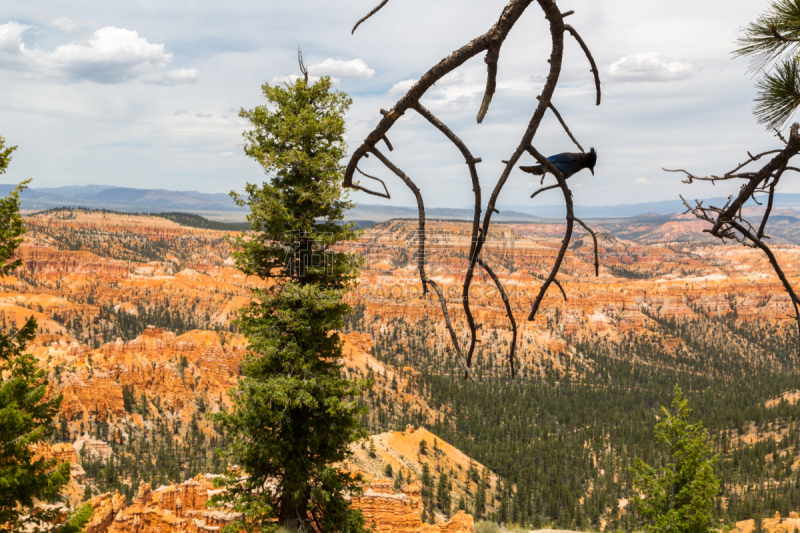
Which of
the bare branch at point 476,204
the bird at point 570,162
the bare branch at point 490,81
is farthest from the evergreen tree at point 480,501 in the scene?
the bare branch at point 490,81

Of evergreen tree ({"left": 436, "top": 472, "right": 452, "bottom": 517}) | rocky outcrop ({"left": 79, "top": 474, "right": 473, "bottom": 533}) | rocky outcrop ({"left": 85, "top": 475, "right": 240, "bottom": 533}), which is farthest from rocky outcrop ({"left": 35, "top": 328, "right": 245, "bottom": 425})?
rocky outcrop ({"left": 85, "top": 475, "right": 240, "bottom": 533})

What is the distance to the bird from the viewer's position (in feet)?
5.30

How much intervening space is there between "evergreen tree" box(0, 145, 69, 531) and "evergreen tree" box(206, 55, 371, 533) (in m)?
3.87

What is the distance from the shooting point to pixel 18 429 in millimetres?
10516

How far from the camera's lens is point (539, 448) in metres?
60.1

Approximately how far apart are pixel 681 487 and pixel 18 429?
16.4 meters

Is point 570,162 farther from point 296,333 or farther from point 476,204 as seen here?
point 296,333

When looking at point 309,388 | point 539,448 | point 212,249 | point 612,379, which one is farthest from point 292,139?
point 212,249

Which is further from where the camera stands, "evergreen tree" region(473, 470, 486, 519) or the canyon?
"evergreen tree" region(473, 470, 486, 519)

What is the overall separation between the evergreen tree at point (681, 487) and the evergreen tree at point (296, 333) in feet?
26.4

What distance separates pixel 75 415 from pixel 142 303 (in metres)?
59.7

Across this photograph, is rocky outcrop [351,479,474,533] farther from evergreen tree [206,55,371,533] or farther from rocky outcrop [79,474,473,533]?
evergreen tree [206,55,371,533]

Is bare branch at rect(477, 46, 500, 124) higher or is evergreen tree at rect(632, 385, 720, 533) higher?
bare branch at rect(477, 46, 500, 124)

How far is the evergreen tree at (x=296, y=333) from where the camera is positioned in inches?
439
